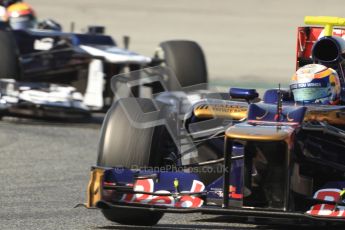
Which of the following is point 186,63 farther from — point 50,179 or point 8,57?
point 50,179

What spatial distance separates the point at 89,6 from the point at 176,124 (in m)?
24.4

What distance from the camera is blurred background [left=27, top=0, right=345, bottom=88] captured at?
23.2 meters

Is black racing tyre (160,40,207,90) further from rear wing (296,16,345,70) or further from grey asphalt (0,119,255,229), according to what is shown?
rear wing (296,16,345,70)

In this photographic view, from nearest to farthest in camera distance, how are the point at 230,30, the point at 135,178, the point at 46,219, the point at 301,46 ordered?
1. the point at 135,178
2. the point at 46,219
3. the point at 301,46
4. the point at 230,30

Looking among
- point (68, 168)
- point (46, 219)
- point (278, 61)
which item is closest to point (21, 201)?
point (46, 219)

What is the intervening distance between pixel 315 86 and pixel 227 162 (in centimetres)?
143

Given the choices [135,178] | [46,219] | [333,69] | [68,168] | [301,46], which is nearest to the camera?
[135,178]

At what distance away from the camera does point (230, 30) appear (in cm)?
2795

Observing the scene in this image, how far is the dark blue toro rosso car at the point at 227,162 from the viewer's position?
22.8ft

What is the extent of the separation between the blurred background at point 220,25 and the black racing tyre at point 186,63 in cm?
404

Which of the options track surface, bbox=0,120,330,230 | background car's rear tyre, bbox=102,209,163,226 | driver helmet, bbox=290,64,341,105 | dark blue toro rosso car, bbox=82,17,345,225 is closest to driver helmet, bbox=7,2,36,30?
track surface, bbox=0,120,330,230

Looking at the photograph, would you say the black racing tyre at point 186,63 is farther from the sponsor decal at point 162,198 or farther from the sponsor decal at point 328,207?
the sponsor decal at point 328,207

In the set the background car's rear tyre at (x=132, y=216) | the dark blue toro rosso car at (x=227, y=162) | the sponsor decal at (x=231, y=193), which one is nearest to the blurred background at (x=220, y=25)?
the dark blue toro rosso car at (x=227, y=162)

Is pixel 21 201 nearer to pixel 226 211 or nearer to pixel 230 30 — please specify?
pixel 226 211
